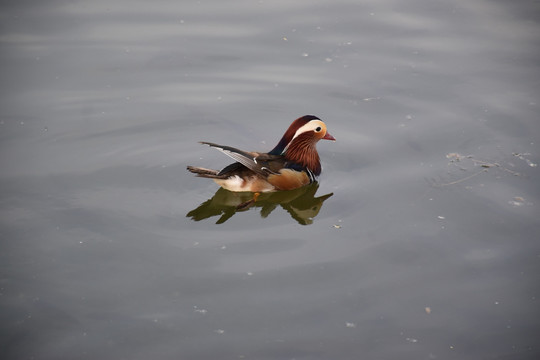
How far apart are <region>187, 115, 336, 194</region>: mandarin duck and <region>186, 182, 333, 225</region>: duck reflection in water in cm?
9

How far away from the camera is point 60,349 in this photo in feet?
17.9

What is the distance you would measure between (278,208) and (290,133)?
2.92ft

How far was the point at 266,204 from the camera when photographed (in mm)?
7637

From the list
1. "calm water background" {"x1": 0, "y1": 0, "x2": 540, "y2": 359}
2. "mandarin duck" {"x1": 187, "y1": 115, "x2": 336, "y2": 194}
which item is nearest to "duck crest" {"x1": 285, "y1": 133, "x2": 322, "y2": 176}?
"mandarin duck" {"x1": 187, "y1": 115, "x2": 336, "y2": 194}

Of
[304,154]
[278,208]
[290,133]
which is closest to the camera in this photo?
[278,208]

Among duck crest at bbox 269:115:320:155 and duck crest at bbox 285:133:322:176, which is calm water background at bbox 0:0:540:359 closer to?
duck crest at bbox 285:133:322:176

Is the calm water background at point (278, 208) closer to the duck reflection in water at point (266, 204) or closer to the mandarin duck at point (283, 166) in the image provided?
the duck reflection in water at point (266, 204)

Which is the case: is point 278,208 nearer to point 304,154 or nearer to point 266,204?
point 266,204

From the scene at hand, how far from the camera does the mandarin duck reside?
7562mm

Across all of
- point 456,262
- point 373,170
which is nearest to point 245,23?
point 373,170

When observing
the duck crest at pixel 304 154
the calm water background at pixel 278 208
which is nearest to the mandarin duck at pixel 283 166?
the duck crest at pixel 304 154

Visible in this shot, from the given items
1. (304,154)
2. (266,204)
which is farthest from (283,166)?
(266,204)

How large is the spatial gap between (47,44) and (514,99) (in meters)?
6.47

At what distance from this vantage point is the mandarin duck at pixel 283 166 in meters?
7.56
